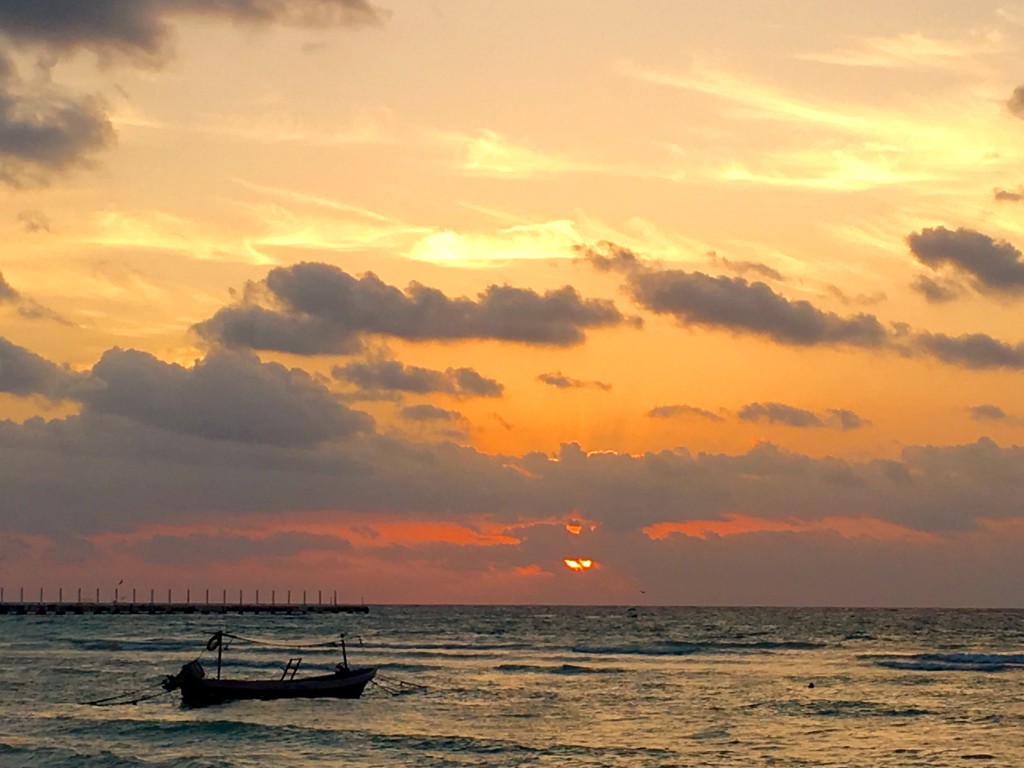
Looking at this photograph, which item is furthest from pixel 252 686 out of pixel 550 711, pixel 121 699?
pixel 550 711

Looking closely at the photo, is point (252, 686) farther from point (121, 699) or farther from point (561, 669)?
point (561, 669)

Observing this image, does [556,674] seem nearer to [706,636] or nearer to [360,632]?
[706,636]

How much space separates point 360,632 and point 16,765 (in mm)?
131831

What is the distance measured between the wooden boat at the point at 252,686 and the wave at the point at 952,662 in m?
47.5

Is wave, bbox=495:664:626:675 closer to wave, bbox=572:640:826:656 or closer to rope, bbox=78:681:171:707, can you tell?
wave, bbox=572:640:826:656

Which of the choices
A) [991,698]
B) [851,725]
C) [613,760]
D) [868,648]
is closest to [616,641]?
[868,648]

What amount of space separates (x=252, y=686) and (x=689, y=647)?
67128mm

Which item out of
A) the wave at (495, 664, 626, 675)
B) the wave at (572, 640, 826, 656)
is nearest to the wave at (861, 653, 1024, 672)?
the wave at (572, 640, 826, 656)

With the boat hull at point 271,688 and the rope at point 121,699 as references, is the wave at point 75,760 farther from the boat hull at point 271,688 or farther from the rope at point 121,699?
the rope at point 121,699

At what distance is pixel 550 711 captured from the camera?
67.0m

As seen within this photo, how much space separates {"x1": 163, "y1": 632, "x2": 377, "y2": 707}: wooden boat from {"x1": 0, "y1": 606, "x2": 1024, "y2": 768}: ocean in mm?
1039

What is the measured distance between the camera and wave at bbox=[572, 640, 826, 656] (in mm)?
121562

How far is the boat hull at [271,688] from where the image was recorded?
67.8 m

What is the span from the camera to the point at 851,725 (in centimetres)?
6059
